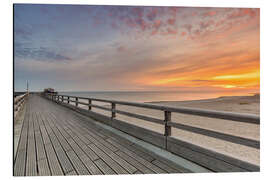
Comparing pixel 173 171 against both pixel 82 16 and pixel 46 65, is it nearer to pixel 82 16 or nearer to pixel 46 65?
pixel 82 16

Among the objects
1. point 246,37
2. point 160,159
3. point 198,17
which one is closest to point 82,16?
point 198,17

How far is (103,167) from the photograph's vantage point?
1910 millimetres

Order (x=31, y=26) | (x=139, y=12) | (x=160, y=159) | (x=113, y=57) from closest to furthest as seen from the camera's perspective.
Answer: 1. (x=160, y=159)
2. (x=139, y=12)
3. (x=31, y=26)
4. (x=113, y=57)

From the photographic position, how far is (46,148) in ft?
8.41

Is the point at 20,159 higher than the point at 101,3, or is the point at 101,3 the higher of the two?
the point at 101,3

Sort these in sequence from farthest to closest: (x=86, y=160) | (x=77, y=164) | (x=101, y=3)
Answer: (x=101, y=3), (x=86, y=160), (x=77, y=164)

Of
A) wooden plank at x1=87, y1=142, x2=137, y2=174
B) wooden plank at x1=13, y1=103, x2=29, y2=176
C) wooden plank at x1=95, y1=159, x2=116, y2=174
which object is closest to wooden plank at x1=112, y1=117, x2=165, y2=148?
wooden plank at x1=87, y1=142, x2=137, y2=174

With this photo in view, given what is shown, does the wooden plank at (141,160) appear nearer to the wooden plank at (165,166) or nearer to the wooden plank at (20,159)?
the wooden plank at (165,166)

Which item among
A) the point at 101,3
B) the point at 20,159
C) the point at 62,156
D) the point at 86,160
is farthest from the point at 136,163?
the point at 101,3

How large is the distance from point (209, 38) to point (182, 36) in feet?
3.06

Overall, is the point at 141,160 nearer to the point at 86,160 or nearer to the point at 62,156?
the point at 86,160

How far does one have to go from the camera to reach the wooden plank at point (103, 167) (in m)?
1.83

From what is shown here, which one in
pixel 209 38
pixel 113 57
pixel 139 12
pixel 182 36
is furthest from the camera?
pixel 113 57
